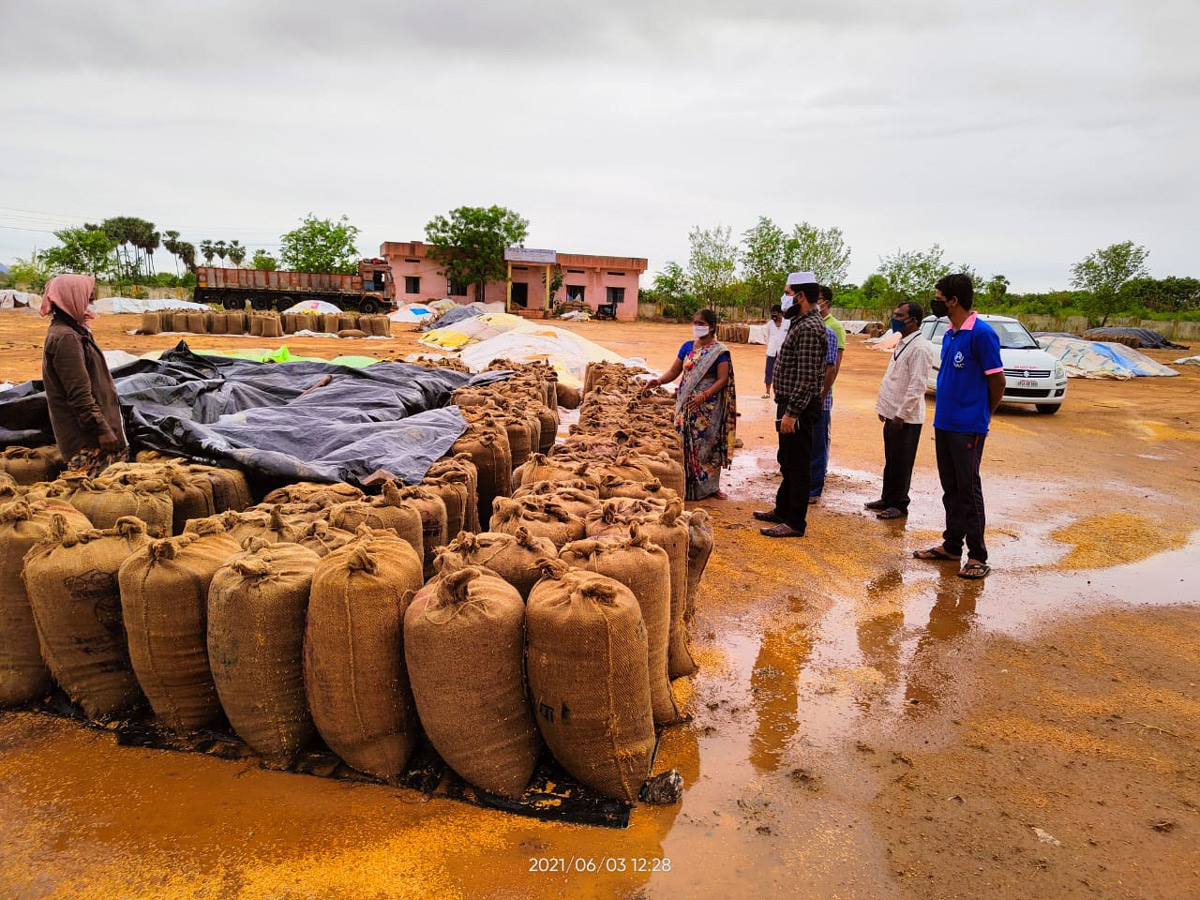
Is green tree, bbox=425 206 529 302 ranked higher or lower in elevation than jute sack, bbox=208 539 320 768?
higher

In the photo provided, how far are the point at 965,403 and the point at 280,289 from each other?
30.6 meters

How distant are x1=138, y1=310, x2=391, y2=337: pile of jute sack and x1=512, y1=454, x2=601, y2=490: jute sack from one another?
1934 cm

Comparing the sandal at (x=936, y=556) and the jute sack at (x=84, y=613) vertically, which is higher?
the jute sack at (x=84, y=613)

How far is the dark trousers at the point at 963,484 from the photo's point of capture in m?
4.45

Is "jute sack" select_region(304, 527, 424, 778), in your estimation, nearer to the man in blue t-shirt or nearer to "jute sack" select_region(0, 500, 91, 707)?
"jute sack" select_region(0, 500, 91, 707)

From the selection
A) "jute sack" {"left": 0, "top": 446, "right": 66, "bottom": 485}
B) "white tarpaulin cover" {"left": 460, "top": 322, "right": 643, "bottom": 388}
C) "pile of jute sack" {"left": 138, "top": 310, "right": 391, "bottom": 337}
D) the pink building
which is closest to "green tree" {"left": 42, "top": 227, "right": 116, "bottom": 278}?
the pink building

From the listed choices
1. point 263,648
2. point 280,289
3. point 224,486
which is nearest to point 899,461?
point 224,486

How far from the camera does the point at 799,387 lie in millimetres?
4812

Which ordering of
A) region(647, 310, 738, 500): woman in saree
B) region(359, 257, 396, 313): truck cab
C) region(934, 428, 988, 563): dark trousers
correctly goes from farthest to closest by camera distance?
region(359, 257, 396, 313): truck cab
region(647, 310, 738, 500): woman in saree
region(934, 428, 988, 563): dark trousers

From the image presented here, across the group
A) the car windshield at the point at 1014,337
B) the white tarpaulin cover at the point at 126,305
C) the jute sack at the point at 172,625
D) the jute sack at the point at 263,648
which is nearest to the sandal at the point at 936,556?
the jute sack at the point at 263,648

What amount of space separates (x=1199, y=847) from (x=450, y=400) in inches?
257

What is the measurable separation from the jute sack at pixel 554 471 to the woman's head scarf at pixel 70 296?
2.54 meters

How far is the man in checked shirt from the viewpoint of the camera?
4.79m

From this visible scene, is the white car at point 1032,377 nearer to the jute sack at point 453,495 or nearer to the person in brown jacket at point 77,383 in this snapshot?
the jute sack at point 453,495
